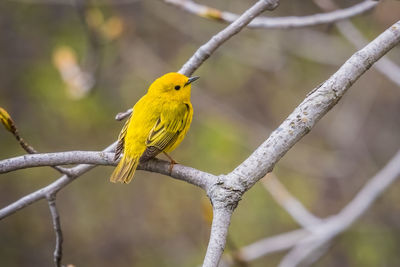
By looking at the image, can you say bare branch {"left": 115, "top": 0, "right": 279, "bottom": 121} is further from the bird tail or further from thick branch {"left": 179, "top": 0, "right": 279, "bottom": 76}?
the bird tail

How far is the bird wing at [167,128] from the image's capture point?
3.34 meters

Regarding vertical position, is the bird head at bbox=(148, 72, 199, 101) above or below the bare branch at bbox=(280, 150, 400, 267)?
above

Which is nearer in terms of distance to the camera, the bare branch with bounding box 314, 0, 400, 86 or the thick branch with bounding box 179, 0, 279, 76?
the thick branch with bounding box 179, 0, 279, 76

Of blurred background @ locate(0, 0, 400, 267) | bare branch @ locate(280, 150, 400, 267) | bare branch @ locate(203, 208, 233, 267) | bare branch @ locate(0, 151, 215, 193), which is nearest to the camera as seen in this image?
bare branch @ locate(203, 208, 233, 267)

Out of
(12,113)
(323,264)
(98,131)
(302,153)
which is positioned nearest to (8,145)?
(12,113)

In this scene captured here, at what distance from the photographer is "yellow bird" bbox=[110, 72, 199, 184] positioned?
320cm

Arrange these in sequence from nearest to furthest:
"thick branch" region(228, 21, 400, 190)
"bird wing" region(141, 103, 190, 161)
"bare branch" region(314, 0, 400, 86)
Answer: "thick branch" region(228, 21, 400, 190) < "bird wing" region(141, 103, 190, 161) < "bare branch" region(314, 0, 400, 86)

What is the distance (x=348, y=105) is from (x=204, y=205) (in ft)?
16.8

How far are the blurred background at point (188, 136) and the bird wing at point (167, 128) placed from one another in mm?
3759

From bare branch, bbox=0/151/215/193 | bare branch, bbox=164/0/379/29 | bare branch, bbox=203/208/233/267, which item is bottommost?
bare branch, bbox=203/208/233/267

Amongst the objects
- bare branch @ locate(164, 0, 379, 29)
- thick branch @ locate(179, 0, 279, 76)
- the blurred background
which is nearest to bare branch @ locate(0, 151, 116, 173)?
thick branch @ locate(179, 0, 279, 76)

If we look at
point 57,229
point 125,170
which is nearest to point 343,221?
point 125,170

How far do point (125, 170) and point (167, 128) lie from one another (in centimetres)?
51

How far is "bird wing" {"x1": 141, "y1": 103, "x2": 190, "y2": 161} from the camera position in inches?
131
